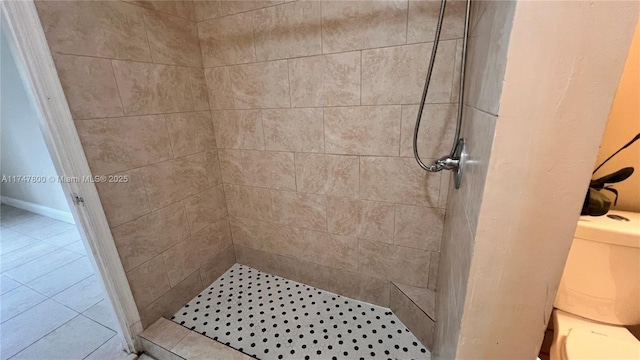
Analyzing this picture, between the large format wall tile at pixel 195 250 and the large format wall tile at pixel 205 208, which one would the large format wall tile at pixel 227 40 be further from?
the large format wall tile at pixel 195 250

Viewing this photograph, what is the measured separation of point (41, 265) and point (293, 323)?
2.35m

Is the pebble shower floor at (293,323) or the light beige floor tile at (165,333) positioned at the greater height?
the light beige floor tile at (165,333)

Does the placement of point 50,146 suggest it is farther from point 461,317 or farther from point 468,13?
point 468,13

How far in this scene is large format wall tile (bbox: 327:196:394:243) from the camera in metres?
1.42

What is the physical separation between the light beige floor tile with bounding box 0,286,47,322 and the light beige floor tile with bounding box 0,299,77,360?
6 cm

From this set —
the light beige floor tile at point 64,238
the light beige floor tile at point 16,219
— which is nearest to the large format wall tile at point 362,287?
the light beige floor tile at point 64,238

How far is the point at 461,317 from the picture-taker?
577mm

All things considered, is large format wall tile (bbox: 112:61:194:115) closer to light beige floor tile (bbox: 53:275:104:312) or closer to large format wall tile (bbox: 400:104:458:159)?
large format wall tile (bbox: 400:104:458:159)

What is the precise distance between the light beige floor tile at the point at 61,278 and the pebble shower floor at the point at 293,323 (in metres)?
1.10

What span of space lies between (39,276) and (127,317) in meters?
1.43

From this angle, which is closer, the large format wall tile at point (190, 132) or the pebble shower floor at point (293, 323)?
the pebble shower floor at point (293, 323)

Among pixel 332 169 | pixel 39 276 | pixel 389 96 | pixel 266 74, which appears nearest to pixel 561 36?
pixel 389 96

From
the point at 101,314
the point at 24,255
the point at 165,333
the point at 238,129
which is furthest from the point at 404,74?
the point at 24,255

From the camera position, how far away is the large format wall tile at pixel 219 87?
1563 mm
